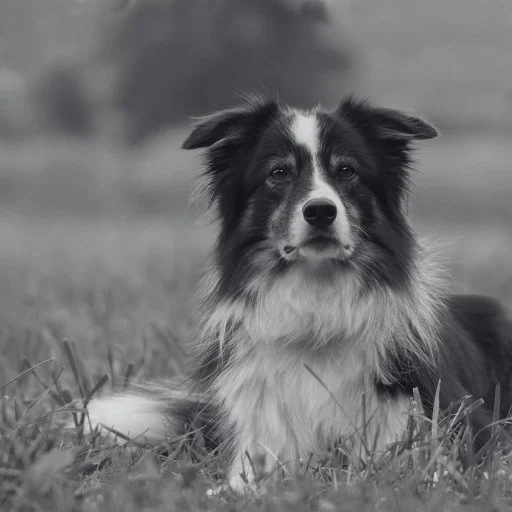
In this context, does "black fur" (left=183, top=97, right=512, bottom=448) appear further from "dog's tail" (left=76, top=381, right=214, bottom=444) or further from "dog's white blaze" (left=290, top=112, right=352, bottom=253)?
"dog's tail" (left=76, top=381, right=214, bottom=444)

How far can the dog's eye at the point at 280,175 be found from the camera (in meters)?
4.20

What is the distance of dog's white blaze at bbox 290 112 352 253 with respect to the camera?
155 inches

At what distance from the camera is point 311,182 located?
13.3 ft

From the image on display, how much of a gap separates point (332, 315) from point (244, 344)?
42 cm

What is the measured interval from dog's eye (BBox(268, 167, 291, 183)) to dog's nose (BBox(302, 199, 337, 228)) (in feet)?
1.04

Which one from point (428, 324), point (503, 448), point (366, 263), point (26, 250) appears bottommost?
point (26, 250)

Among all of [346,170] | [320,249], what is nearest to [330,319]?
[320,249]

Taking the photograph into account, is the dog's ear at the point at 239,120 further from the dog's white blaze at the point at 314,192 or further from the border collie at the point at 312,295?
the dog's white blaze at the point at 314,192

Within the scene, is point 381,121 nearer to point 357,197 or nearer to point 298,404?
point 357,197

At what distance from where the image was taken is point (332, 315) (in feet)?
13.6

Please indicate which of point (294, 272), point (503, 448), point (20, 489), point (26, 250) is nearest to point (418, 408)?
point (503, 448)

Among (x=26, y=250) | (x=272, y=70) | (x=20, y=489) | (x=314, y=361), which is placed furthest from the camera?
(x=26, y=250)

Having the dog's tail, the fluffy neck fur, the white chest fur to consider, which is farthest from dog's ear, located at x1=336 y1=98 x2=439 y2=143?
the dog's tail

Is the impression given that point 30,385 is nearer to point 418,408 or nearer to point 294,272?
point 294,272
